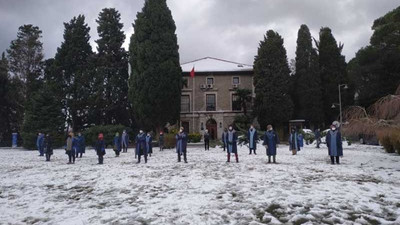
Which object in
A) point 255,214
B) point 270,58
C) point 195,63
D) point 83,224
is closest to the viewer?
point 83,224

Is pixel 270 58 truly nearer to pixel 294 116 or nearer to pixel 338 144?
pixel 294 116

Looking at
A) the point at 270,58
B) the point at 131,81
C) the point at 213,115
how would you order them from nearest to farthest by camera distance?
the point at 131,81, the point at 270,58, the point at 213,115

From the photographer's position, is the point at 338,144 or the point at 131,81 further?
the point at 131,81

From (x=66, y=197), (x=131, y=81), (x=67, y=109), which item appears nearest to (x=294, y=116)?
(x=131, y=81)

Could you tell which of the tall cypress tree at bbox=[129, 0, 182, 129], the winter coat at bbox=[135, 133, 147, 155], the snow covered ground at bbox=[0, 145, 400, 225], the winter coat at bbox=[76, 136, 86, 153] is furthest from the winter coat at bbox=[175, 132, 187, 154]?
the tall cypress tree at bbox=[129, 0, 182, 129]

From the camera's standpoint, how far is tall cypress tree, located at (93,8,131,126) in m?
38.6

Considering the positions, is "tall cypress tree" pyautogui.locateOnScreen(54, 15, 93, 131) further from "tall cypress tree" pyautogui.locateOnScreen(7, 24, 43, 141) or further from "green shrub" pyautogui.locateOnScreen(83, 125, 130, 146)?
"green shrub" pyautogui.locateOnScreen(83, 125, 130, 146)

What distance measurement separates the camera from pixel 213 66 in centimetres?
4781

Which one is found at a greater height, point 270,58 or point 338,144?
point 270,58

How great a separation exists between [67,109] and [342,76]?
3739cm

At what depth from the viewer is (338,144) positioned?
1360 centimetres

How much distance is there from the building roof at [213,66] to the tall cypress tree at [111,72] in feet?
31.6

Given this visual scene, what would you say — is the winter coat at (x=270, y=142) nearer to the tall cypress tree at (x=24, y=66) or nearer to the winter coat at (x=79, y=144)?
the winter coat at (x=79, y=144)

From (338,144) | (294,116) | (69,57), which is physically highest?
(69,57)
